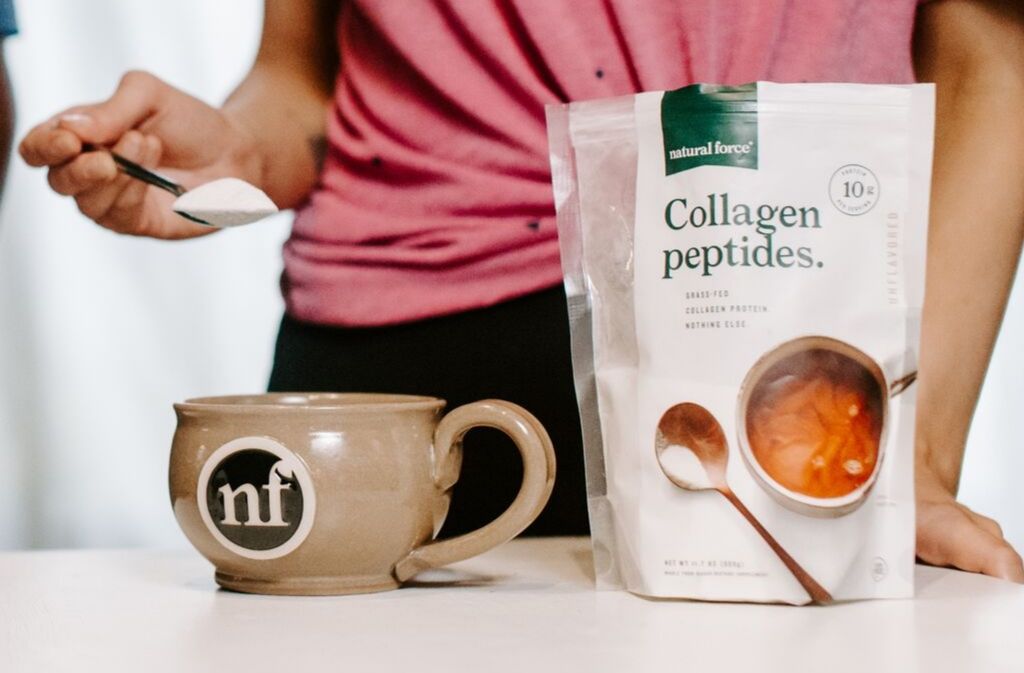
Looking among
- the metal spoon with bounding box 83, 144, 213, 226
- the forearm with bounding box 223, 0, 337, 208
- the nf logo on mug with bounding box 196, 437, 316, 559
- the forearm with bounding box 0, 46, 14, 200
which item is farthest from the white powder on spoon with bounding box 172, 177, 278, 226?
the forearm with bounding box 0, 46, 14, 200

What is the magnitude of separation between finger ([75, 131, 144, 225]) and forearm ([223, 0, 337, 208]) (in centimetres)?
15

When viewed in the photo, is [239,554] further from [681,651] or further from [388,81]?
[388,81]

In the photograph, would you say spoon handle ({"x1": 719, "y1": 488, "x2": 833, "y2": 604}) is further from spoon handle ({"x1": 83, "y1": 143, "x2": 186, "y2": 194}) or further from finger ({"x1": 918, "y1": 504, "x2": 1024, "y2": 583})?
spoon handle ({"x1": 83, "y1": 143, "x2": 186, "y2": 194})

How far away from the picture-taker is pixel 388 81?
0.80m

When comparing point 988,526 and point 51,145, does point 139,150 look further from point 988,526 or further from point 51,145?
Answer: point 988,526

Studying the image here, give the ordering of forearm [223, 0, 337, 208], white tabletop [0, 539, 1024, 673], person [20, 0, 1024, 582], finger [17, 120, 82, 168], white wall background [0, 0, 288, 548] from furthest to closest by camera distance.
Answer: white wall background [0, 0, 288, 548] < forearm [223, 0, 337, 208] < person [20, 0, 1024, 582] < finger [17, 120, 82, 168] < white tabletop [0, 539, 1024, 673]

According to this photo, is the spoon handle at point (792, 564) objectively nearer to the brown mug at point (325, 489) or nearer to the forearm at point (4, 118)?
the brown mug at point (325, 489)

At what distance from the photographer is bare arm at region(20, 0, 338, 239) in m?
0.60

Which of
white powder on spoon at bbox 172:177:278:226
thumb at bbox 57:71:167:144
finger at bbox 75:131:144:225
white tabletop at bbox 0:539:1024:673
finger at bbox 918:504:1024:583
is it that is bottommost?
finger at bbox 918:504:1024:583

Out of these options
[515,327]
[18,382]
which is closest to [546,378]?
[515,327]

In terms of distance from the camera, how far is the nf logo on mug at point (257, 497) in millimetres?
461

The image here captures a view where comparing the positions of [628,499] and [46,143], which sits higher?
[46,143]

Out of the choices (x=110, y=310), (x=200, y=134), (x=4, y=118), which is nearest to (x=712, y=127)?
(x=200, y=134)

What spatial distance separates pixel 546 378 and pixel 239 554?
315 millimetres
